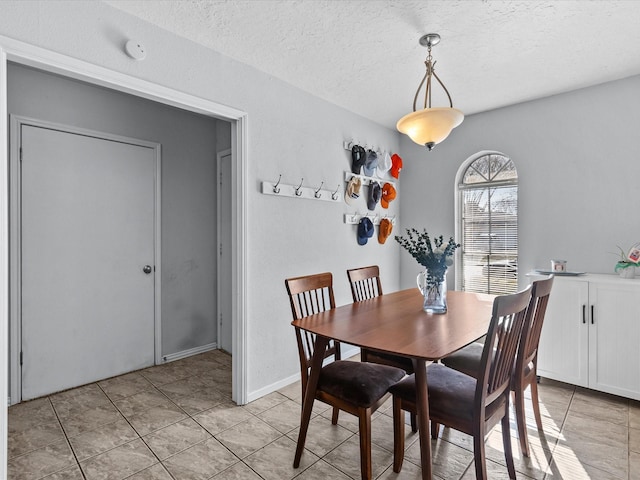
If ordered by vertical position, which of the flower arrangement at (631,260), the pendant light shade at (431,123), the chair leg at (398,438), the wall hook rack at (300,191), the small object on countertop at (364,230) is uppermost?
the pendant light shade at (431,123)

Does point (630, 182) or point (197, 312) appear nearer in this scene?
point (630, 182)

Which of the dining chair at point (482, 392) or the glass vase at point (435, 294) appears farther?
the glass vase at point (435, 294)

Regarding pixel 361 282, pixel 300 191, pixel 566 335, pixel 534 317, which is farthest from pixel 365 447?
pixel 566 335

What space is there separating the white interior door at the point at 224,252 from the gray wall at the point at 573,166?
8.37 feet

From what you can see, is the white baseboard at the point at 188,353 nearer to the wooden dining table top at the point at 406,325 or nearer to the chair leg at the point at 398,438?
the wooden dining table top at the point at 406,325

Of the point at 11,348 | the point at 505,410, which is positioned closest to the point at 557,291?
the point at 505,410

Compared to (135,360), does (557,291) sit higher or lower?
higher

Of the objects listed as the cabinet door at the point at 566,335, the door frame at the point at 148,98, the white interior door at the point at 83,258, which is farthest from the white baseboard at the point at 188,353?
the cabinet door at the point at 566,335

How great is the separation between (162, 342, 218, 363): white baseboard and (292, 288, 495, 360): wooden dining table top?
2.13 m

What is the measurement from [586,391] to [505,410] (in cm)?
162

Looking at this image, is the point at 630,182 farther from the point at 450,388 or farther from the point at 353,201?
the point at 450,388

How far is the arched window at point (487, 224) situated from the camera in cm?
362

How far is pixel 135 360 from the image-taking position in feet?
10.6

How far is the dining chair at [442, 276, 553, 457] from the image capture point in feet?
5.85
